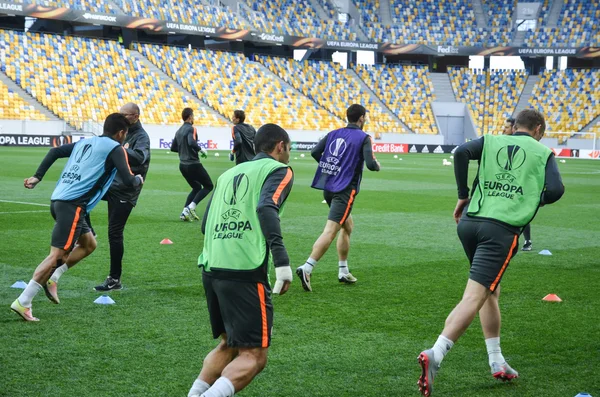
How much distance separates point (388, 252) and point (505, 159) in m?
6.43

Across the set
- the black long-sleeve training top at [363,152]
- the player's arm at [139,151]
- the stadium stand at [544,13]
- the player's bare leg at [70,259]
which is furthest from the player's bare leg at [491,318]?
the stadium stand at [544,13]

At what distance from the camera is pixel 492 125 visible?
65562 mm

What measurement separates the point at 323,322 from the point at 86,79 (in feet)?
152

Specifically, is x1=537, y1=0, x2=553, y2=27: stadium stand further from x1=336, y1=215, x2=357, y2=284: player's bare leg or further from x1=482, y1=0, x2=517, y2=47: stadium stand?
x1=336, y1=215, x2=357, y2=284: player's bare leg

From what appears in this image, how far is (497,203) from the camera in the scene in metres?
5.97

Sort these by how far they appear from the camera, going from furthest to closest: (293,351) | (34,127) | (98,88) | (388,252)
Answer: (98,88), (34,127), (388,252), (293,351)

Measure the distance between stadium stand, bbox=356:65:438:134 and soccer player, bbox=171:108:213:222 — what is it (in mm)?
47626

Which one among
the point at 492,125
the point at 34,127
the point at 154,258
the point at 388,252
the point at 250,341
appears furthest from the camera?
the point at 492,125

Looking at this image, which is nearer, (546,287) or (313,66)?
(546,287)

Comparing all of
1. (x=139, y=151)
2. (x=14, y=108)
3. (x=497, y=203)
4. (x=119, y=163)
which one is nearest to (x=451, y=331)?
(x=497, y=203)

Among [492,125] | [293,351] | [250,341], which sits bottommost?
[492,125]

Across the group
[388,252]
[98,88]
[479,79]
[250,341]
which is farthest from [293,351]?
[479,79]

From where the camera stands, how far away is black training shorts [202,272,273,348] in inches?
182

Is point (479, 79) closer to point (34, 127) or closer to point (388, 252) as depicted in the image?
point (34, 127)
